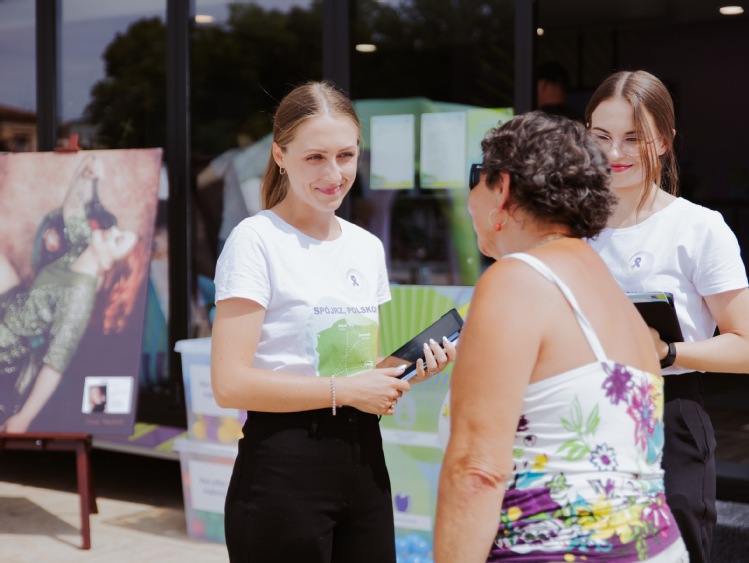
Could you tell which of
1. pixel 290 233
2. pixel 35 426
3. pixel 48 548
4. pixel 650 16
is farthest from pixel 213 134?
pixel 650 16

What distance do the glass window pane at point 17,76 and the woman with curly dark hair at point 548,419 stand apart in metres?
4.67

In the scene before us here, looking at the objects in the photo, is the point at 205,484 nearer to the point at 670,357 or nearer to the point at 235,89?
the point at 235,89

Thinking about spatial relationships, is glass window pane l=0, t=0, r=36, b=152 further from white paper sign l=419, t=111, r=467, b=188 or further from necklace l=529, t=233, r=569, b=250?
necklace l=529, t=233, r=569, b=250

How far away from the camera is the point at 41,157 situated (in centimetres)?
430

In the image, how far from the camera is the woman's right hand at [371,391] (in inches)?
72.1

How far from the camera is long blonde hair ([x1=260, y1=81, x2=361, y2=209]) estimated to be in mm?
1983

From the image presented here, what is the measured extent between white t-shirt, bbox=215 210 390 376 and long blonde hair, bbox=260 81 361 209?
0.40 ft

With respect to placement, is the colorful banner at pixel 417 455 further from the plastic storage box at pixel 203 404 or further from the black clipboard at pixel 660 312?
the black clipboard at pixel 660 312

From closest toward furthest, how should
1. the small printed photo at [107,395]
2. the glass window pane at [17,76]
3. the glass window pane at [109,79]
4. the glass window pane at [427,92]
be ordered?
the small printed photo at [107,395], the glass window pane at [427,92], the glass window pane at [109,79], the glass window pane at [17,76]

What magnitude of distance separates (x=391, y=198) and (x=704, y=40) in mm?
5398

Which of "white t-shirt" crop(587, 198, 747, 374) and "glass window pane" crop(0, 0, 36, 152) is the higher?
"glass window pane" crop(0, 0, 36, 152)

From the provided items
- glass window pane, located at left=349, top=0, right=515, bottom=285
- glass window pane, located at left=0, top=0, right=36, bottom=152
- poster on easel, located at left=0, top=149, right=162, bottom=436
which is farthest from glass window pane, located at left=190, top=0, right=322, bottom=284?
glass window pane, located at left=0, top=0, right=36, bottom=152

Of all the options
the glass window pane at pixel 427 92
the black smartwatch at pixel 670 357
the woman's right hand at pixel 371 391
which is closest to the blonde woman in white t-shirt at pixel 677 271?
the black smartwatch at pixel 670 357

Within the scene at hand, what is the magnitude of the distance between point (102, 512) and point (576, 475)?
144 inches
